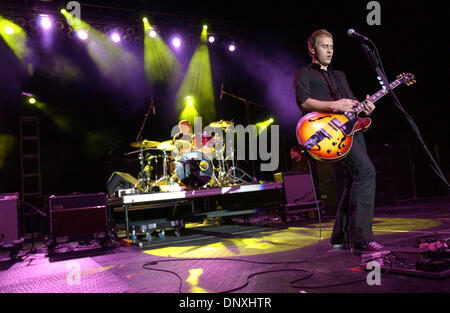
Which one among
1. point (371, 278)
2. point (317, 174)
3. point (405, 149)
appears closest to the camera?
point (371, 278)

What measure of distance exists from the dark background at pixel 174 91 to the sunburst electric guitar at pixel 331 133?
497 cm

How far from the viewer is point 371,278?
1786 mm

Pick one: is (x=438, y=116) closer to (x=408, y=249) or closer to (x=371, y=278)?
(x=408, y=249)

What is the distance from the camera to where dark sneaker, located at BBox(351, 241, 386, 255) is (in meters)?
2.33

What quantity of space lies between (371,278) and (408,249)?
0.55 meters

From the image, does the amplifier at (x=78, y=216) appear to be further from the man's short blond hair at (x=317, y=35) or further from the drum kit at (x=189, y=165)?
the man's short blond hair at (x=317, y=35)

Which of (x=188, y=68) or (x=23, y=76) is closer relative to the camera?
(x=23, y=76)

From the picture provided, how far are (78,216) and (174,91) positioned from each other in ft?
20.3

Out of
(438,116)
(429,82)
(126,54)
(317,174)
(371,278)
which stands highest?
(126,54)

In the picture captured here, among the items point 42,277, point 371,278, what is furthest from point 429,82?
point 42,277

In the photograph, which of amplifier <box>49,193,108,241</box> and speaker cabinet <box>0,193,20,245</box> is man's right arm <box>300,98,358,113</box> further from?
speaker cabinet <box>0,193,20,245</box>

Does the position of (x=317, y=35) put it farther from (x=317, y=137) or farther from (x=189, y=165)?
(x=189, y=165)

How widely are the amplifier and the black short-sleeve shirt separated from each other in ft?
11.9

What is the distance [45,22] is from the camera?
787cm
